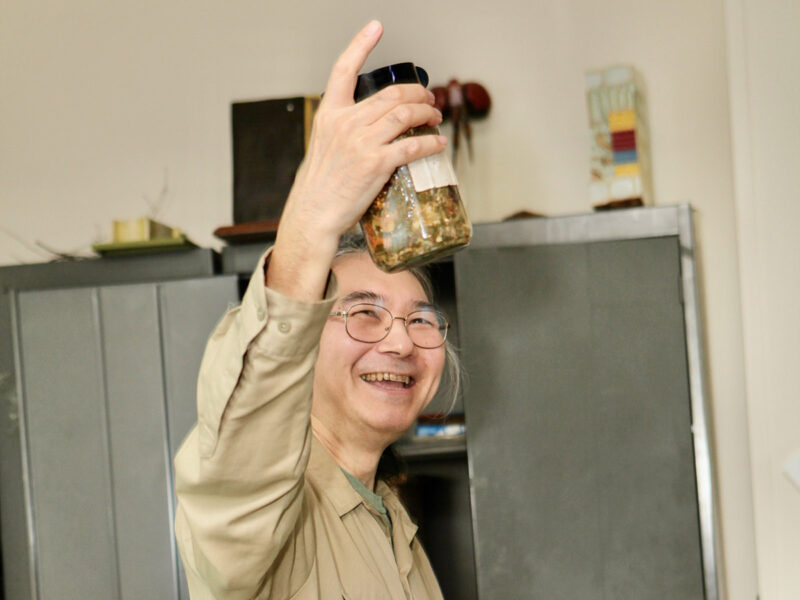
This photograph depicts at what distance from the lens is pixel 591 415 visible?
7.37 ft

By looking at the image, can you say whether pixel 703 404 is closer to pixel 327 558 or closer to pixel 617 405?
pixel 617 405

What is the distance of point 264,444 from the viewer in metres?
0.90

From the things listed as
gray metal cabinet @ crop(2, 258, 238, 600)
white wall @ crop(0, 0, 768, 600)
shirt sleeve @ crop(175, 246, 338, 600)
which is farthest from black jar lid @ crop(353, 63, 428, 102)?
white wall @ crop(0, 0, 768, 600)

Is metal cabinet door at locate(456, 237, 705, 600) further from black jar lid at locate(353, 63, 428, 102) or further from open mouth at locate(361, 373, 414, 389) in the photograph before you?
black jar lid at locate(353, 63, 428, 102)

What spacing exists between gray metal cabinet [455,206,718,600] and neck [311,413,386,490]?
782 mm

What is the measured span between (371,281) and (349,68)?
785 mm

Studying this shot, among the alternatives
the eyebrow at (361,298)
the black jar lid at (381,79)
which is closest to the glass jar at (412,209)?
the black jar lid at (381,79)

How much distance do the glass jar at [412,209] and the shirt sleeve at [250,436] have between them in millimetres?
77

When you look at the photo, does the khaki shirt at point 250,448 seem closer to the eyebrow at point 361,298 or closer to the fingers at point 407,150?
the fingers at point 407,150

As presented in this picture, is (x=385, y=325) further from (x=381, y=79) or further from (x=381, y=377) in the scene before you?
(x=381, y=79)

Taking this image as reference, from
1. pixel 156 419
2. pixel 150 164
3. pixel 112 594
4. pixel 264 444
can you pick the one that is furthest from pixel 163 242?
pixel 264 444

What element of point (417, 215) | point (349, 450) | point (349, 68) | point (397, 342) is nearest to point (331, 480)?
point (349, 450)

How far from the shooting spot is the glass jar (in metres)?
0.89

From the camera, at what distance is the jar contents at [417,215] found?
89cm
